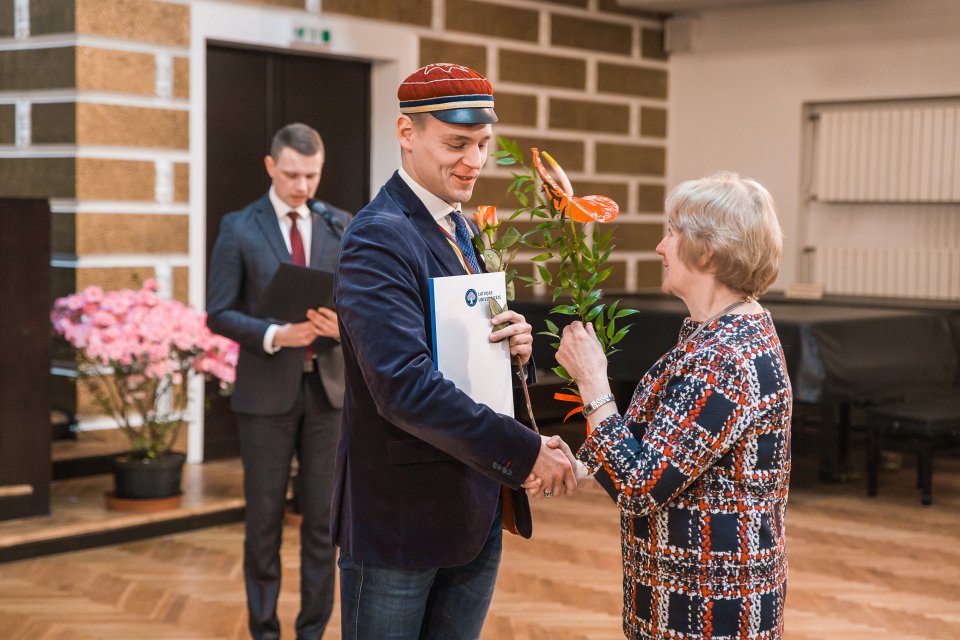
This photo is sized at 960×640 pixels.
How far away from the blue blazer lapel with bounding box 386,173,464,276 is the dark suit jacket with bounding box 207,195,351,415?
160cm

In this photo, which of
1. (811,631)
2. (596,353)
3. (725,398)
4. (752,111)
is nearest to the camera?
(725,398)

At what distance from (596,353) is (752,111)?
795 cm

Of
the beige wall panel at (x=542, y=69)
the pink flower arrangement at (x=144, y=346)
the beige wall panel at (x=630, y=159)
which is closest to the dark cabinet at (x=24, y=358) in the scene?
the pink flower arrangement at (x=144, y=346)

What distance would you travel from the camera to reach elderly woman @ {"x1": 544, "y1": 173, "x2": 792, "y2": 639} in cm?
199

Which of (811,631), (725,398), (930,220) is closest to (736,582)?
(725,398)

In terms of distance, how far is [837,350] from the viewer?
20.3 ft

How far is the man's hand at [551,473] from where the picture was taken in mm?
2080

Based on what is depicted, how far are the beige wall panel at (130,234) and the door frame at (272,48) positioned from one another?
103 millimetres

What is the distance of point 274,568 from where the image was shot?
146 inches

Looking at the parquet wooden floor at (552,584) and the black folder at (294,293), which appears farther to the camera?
the parquet wooden floor at (552,584)

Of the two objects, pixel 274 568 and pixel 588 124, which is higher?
pixel 588 124

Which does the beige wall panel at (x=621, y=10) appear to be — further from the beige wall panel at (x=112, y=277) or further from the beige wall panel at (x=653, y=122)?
the beige wall panel at (x=112, y=277)

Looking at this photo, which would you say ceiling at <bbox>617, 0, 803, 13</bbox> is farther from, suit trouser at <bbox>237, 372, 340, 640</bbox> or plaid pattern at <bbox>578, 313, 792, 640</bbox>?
plaid pattern at <bbox>578, 313, 792, 640</bbox>

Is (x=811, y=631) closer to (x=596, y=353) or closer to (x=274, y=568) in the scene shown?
(x=274, y=568)
